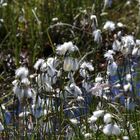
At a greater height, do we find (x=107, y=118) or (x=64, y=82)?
(x=64, y=82)

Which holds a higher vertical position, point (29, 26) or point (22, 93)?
point (29, 26)

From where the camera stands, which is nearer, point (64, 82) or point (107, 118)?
point (107, 118)

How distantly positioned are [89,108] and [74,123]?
0.50 metres

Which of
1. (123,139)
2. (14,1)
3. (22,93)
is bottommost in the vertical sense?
(123,139)

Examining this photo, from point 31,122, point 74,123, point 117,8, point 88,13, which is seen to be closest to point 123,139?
point 74,123

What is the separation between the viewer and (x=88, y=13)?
6.27m

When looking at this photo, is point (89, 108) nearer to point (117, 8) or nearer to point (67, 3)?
point (67, 3)

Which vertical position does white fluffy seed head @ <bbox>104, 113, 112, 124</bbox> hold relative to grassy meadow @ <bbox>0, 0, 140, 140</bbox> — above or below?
below

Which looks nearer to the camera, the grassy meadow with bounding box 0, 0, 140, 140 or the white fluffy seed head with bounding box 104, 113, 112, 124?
the white fluffy seed head with bounding box 104, 113, 112, 124

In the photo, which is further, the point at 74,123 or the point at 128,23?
the point at 128,23

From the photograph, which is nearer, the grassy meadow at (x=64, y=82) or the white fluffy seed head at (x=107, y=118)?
the white fluffy seed head at (x=107, y=118)

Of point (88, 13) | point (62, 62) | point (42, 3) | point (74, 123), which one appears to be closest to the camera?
point (62, 62)

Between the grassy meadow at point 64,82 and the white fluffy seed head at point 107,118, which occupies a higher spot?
the grassy meadow at point 64,82

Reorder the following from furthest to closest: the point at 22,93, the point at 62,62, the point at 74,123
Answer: the point at 74,123
the point at 62,62
the point at 22,93
